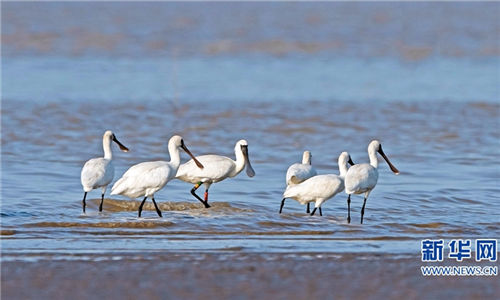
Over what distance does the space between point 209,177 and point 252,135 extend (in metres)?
5.79

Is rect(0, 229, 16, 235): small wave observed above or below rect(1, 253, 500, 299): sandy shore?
above

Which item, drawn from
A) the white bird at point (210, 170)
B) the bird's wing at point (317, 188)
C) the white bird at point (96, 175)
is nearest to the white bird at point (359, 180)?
the bird's wing at point (317, 188)

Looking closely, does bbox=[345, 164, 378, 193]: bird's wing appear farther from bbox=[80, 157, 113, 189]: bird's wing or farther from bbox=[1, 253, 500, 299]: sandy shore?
bbox=[80, 157, 113, 189]: bird's wing

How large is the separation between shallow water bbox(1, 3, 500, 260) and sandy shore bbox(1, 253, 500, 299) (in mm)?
502

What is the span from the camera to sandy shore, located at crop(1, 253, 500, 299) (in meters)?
8.02

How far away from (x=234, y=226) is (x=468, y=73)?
19.9 metres

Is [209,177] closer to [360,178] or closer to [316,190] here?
[316,190]

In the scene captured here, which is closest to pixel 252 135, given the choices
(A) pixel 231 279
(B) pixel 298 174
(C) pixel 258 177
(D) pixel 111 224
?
(C) pixel 258 177

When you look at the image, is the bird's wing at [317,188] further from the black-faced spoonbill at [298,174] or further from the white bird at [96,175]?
the white bird at [96,175]

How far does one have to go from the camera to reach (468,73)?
2966cm

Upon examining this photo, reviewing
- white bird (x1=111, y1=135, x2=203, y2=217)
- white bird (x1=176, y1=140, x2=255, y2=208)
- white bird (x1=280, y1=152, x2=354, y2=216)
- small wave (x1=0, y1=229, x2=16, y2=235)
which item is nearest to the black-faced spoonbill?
white bird (x1=280, y1=152, x2=354, y2=216)

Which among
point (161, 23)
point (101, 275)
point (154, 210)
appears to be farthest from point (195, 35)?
point (101, 275)

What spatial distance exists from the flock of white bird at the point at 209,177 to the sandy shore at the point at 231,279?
242 centimetres

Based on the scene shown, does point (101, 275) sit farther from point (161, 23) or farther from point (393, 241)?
point (161, 23)
